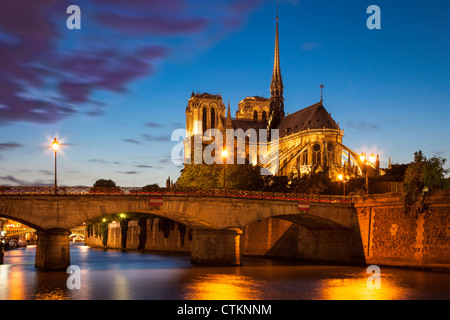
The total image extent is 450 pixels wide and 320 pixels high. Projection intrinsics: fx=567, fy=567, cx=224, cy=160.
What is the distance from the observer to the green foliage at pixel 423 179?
1697 inches

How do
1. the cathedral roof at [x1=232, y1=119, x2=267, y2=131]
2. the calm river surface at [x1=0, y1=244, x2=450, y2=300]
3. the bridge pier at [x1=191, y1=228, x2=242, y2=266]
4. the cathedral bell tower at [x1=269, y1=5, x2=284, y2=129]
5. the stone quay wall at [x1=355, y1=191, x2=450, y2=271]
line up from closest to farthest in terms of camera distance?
the calm river surface at [x1=0, y1=244, x2=450, y2=300]
the stone quay wall at [x1=355, y1=191, x2=450, y2=271]
the bridge pier at [x1=191, y1=228, x2=242, y2=266]
the cathedral bell tower at [x1=269, y1=5, x2=284, y2=129]
the cathedral roof at [x1=232, y1=119, x2=267, y2=131]

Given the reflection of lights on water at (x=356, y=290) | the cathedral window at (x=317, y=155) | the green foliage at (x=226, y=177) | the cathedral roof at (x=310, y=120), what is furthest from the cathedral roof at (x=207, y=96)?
the reflection of lights on water at (x=356, y=290)

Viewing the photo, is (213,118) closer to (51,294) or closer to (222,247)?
(222,247)

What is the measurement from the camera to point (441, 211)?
135ft

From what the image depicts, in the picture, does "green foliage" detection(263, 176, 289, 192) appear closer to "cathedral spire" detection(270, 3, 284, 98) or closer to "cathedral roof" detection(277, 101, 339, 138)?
"cathedral roof" detection(277, 101, 339, 138)

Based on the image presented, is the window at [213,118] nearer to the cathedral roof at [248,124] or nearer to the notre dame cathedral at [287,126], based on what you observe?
the notre dame cathedral at [287,126]

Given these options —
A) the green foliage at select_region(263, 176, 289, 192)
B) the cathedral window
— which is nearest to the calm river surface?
the green foliage at select_region(263, 176, 289, 192)

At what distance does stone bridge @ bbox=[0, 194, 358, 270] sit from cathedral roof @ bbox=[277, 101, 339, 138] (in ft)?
192

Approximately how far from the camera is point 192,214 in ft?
148

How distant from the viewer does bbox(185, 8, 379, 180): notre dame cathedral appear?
106 m

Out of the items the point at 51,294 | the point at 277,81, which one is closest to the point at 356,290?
the point at 51,294

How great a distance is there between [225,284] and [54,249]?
13.5 metres
